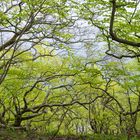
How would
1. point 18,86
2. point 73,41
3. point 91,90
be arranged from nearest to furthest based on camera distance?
1. point 73,41
2. point 18,86
3. point 91,90

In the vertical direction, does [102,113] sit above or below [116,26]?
below

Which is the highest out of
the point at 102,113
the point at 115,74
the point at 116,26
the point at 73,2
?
the point at 73,2

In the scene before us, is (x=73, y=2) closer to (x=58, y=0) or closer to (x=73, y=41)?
(x=58, y=0)

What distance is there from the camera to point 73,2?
11.8 m

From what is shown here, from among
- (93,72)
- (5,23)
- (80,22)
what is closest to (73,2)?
(80,22)

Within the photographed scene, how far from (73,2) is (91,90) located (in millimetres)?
11728

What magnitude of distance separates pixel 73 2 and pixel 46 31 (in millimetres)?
2131

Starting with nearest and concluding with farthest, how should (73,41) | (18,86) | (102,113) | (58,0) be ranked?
1. (58,0)
2. (73,41)
3. (18,86)
4. (102,113)

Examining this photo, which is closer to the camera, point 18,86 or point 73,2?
point 73,2

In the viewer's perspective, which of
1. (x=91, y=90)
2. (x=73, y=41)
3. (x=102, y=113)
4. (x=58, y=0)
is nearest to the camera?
(x=58, y=0)

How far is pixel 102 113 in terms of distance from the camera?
81.1 ft

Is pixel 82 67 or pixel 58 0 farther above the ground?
pixel 58 0

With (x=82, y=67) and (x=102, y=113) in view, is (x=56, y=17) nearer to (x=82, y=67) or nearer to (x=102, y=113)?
(x=82, y=67)

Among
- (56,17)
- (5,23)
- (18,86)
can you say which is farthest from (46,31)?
(18,86)
